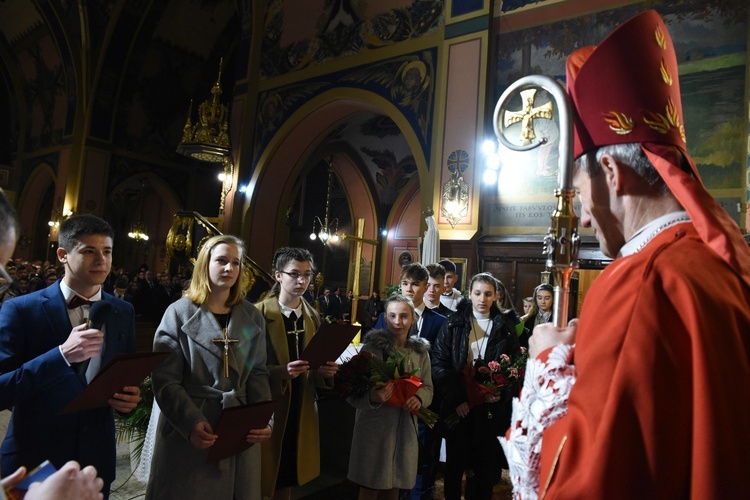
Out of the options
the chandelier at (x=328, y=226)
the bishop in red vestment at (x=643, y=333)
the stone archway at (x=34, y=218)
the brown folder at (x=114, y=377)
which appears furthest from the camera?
the stone archway at (x=34, y=218)

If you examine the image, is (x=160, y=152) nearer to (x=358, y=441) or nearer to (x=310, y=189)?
(x=310, y=189)

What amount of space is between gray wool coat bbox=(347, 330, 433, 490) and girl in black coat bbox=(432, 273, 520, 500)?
1.27 feet

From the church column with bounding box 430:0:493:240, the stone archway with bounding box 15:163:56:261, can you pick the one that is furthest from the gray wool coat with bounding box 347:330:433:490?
the stone archway with bounding box 15:163:56:261

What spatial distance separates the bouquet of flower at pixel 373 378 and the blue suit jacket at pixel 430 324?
106 cm

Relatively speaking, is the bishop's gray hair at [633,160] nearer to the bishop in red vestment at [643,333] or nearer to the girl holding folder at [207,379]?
the bishop in red vestment at [643,333]

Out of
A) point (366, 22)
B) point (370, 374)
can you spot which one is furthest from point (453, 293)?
point (366, 22)

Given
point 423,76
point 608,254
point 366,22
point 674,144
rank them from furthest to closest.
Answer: point 366,22, point 423,76, point 608,254, point 674,144

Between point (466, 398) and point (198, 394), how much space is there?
1.80m

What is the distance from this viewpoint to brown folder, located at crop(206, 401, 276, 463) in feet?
6.61

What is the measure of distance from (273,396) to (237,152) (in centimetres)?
974

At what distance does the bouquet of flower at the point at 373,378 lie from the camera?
9.68 ft

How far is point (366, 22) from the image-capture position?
10.2 metres

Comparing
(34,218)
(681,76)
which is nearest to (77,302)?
(681,76)

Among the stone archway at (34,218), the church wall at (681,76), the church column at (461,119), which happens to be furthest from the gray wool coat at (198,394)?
the stone archway at (34,218)
